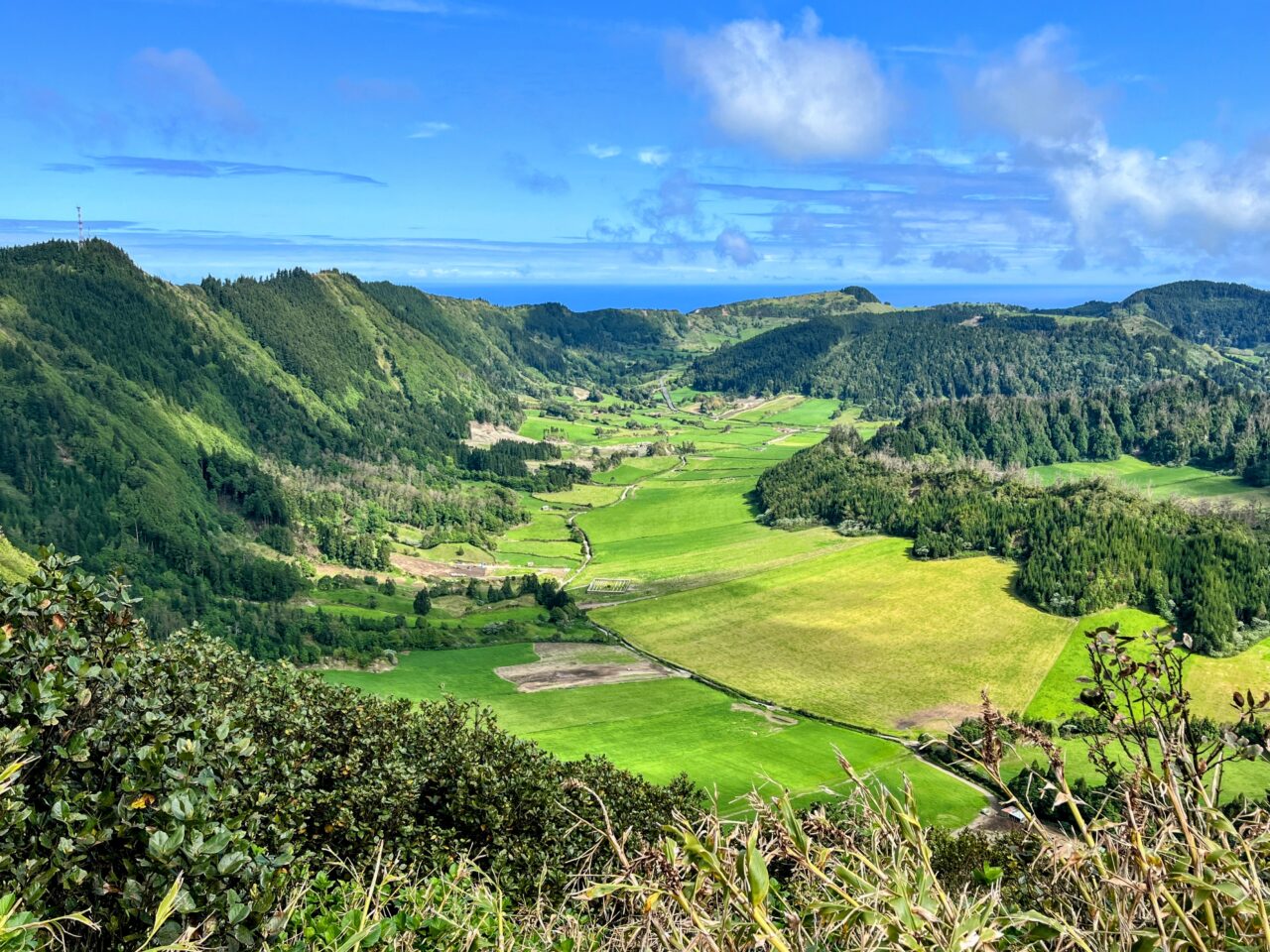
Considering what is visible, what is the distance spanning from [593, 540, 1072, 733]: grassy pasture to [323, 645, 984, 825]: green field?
25.9 feet

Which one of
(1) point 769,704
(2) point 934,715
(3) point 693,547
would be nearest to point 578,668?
(1) point 769,704

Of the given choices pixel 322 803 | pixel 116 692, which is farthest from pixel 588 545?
pixel 116 692

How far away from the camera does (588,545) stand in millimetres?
188500

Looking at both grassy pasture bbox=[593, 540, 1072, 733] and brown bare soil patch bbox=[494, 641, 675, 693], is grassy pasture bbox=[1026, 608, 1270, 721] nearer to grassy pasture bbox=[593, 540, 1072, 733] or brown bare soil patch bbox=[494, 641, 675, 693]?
grassy pasture bbox=[593, 540, 1072, 733]

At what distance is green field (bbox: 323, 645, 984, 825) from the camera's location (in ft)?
259

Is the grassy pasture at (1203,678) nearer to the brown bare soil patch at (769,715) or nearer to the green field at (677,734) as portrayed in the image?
the green field at (677,734)

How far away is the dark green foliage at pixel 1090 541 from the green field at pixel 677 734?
4257 cm

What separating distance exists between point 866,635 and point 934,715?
26.0 m

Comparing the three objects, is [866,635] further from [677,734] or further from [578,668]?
[677,734]

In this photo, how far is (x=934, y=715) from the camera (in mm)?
96125

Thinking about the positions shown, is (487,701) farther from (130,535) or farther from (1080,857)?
(130,535)

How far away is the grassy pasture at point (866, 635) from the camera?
103 metres

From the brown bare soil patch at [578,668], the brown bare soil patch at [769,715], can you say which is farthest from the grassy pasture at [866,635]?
the brown bare soil patch at [578,668]

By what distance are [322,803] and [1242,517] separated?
183 metres
